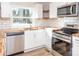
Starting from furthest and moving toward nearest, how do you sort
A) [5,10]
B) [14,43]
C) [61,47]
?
1. [61,47]
2. [14,43]
3. [5,10]

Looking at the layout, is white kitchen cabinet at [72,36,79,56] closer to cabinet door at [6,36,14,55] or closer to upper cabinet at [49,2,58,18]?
upper cabinet at [49,2,58,18]

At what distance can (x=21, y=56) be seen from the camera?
1.34m

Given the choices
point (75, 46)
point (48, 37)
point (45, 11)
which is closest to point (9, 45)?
point (48, 37)

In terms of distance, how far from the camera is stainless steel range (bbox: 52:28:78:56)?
1.45 metres

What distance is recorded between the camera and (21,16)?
136cm

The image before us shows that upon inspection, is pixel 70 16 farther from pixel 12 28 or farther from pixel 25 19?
pixel 12 28

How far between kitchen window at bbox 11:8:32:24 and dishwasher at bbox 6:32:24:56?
0.49 feet

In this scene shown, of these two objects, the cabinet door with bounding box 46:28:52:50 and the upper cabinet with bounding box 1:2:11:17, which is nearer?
the upper cabinet with bounding box 1:2:11:17

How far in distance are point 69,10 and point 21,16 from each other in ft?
1.98

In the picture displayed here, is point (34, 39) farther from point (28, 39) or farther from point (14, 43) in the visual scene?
point (14, 43)

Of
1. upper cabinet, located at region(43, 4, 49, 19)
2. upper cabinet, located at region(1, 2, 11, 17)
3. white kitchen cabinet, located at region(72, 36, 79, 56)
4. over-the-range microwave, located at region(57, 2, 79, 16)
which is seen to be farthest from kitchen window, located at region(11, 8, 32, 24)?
white kitchen cabinet, located at region(72, 36, 79, 56)

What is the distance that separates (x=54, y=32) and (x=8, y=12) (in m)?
0.60

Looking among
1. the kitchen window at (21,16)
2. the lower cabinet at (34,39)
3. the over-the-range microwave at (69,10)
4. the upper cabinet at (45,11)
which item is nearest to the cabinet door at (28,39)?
the lower cabinet at (34,39)

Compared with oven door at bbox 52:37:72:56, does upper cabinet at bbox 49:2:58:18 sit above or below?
above
